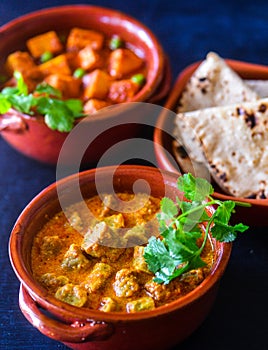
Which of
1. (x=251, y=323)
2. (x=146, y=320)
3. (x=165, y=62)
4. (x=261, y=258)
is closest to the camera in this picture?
(x=146, y=320)

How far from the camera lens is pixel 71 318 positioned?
2377 mm

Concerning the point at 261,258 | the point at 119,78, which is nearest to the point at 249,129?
the point at 261,258

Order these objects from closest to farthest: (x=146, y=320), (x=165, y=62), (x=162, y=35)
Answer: (x=146, y=320) < (x=165, y=62) < (x=162, y=35)

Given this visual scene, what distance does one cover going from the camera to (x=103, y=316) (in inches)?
92.7

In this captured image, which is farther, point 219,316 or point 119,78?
point 119,78

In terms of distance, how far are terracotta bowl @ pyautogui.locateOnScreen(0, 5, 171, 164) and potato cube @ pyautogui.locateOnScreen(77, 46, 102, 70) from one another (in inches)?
10.6

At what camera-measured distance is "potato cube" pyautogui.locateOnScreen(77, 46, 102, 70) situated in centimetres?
390

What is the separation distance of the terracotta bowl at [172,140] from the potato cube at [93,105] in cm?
36

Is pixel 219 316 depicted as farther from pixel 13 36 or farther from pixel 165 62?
pixel 13 36

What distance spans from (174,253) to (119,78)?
1.73 metres

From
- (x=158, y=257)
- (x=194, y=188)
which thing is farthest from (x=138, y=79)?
(x=158, y=257)

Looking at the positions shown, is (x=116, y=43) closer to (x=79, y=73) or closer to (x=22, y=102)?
(x=79, y=73)

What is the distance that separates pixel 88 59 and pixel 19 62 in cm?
43

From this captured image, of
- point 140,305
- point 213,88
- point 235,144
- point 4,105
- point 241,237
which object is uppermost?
point 4,105
